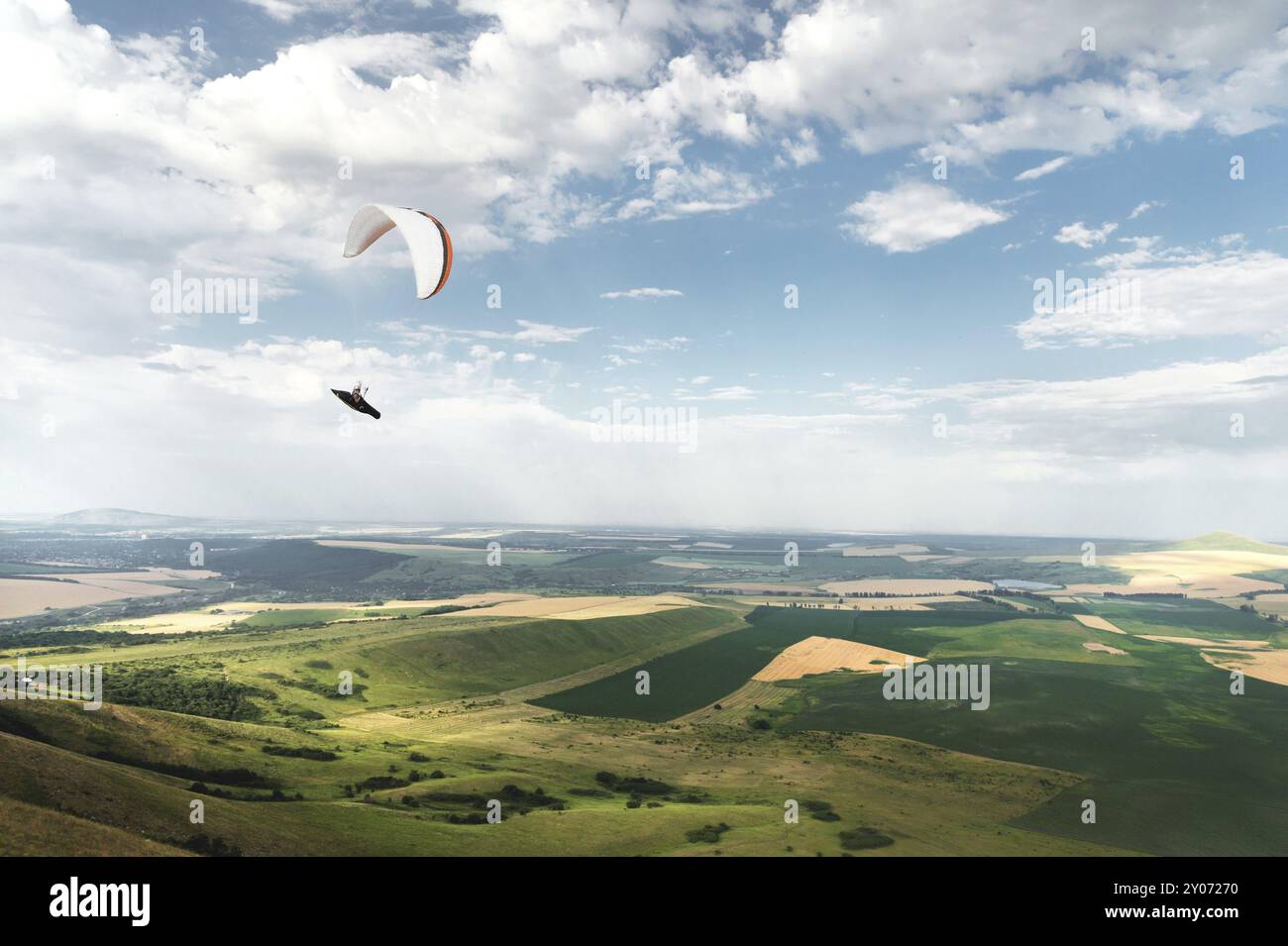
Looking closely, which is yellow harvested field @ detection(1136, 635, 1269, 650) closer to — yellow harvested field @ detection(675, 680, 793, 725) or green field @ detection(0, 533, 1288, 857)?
green field @ detection(0, 533, 1288, 857)

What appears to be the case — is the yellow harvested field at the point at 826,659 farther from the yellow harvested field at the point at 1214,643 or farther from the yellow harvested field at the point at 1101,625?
the yellow harvested field at the point at 1101,625

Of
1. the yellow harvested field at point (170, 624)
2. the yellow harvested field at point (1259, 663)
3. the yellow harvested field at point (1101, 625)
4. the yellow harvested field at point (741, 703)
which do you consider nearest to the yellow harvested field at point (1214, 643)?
the yellow harvested field at point (1259, 663)

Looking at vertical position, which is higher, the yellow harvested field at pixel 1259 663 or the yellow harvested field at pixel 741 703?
the yellow harvested field at pixel 741 703

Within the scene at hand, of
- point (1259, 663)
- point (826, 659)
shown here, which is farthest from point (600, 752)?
point (1259, 663)

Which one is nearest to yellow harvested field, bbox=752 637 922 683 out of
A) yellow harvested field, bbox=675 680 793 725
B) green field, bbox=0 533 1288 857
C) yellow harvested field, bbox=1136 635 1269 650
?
green field, bbox=0 533 1288 857
